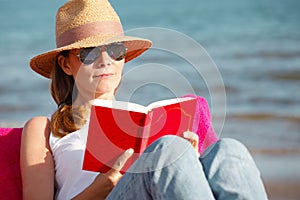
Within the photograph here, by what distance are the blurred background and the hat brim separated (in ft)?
0.66

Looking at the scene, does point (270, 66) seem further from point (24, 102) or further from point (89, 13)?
point (89, 13)

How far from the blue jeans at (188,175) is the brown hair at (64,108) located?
53 centimetres

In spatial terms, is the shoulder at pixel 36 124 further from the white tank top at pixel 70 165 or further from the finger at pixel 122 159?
the finger at pixel 122 159

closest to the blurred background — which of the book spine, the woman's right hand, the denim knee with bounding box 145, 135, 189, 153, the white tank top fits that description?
the white tank top

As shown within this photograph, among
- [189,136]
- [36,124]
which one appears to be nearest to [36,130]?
[36,124]

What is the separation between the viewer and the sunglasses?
111 inches

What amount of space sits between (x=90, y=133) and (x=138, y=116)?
20cm

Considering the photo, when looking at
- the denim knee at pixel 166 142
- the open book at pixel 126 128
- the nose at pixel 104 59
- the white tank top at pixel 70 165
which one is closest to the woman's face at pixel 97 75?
the nose at pixel 104 59

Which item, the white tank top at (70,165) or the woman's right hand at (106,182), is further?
the white tank top at (70,165)

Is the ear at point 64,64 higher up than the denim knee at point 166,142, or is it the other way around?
the ear at point 64,64

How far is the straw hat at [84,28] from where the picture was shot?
9.40 feet

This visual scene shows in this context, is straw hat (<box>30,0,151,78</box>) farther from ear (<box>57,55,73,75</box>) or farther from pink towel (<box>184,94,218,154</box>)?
pink towel (<box>184,94,218,154</box>)

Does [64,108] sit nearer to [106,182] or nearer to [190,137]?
[106,182]

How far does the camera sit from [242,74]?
855 centimetres
